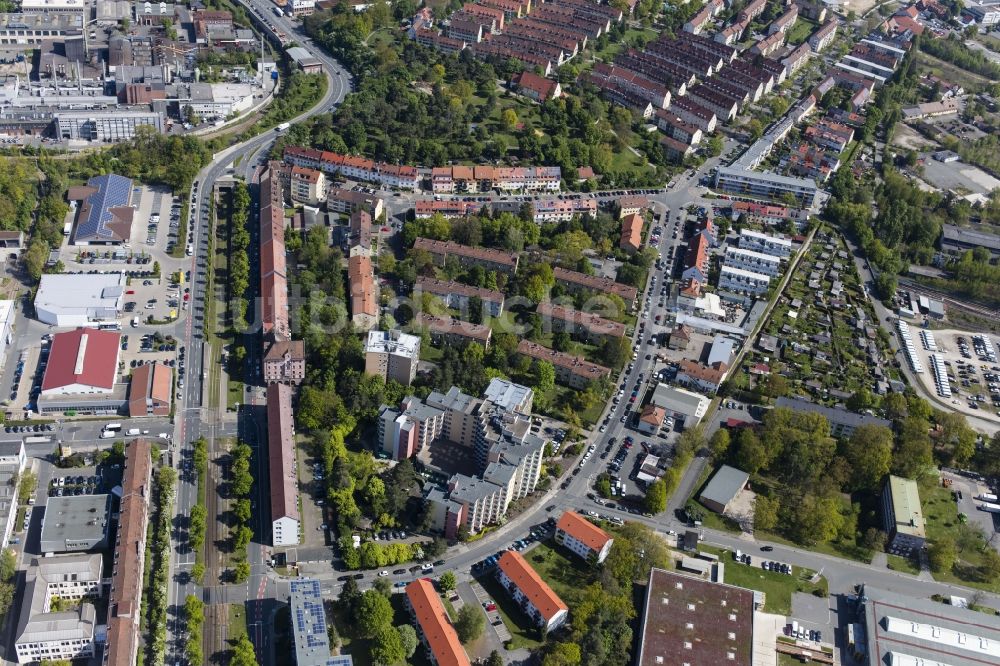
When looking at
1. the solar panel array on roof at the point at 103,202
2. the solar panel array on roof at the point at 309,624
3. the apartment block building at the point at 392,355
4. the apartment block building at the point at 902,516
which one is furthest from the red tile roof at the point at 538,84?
the solar panel array on roof at the point at 309,624

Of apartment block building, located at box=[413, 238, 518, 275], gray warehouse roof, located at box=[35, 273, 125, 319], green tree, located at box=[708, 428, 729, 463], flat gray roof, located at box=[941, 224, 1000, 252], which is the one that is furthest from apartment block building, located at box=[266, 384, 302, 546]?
flat gray roof, located at box=[941, 224, 1000, 252]

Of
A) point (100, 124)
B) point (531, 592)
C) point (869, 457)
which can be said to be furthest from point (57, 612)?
point (100, 124)

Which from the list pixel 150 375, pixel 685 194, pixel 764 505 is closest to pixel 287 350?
pixel 150 375

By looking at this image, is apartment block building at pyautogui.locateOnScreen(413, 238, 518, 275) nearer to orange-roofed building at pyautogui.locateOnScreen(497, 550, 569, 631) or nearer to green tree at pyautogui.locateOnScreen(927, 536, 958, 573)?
orange-roofed building at pyautogui.locateOnScreen(497, 550, 569, 631)

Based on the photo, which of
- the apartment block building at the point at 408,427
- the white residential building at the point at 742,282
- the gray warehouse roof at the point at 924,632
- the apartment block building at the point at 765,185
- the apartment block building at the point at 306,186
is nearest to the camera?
the gray warehouse roof at the point at 924,632

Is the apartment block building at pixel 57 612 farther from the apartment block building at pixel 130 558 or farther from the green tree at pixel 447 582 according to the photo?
the green tree at pixel 447 582
